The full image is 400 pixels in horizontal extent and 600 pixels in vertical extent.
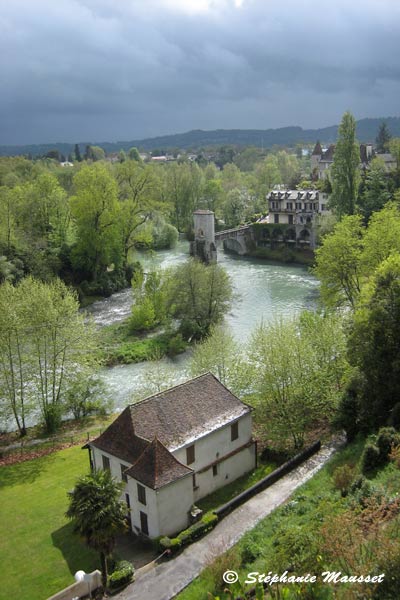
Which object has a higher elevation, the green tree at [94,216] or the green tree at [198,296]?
the green tree at [94,216]

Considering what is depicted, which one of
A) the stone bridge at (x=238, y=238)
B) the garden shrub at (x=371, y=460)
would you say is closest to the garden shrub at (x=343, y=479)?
the garden shrub at (x=371, y=460)

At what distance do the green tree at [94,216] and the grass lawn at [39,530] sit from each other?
38118 millimetres

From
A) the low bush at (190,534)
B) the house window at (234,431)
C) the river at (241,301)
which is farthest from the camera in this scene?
the river at (241,301)

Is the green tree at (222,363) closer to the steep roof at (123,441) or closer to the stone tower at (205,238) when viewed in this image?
the steep roof at (123,441)

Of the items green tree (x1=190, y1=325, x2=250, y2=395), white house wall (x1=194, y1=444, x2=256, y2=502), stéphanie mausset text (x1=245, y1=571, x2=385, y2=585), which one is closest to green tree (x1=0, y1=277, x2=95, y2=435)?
green tree (x1=190, y1=325, x2=250, y2=395)

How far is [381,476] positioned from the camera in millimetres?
21391

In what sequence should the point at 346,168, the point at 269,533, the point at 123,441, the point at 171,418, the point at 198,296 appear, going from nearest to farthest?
the point at 269,533, the point at 123,441, the point at 171,418, the point at 198,296, the point at 346,168

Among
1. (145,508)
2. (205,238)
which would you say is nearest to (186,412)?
(145,508)

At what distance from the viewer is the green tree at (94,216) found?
215 ft

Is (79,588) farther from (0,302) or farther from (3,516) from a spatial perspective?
(0,302)

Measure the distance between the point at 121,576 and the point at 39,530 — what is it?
18.8ft

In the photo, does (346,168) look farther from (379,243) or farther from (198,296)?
(379,243)

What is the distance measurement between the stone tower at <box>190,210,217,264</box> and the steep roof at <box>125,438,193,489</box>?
55.2m

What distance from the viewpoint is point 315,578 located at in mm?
15453
